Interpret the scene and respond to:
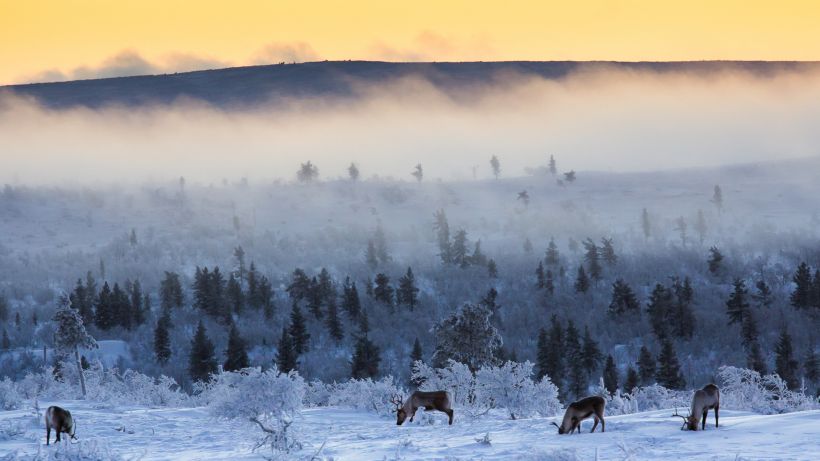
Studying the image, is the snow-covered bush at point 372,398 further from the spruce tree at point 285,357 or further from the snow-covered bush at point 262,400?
the spruce tree at point 285,357

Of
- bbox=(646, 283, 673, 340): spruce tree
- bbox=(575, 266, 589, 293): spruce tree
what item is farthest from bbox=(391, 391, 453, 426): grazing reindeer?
bbox=(575, 266, 589, 293): spruce tree

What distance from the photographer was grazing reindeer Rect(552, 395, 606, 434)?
2442cm

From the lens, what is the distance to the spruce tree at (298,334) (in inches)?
3620

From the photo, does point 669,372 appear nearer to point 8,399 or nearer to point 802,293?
point 802,293

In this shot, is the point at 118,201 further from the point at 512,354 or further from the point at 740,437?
the point at 740,437

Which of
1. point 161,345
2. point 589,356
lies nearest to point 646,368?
point 589,356

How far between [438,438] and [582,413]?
4.44 metres

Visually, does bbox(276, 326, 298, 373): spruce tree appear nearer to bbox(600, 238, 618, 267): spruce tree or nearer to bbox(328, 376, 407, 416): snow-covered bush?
bbox(328, 376, 407, 416): snow-covered bush

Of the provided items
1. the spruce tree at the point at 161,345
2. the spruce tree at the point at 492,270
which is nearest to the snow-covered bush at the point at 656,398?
the spruce tree at the point at 161,345

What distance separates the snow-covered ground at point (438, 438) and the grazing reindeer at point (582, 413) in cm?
38

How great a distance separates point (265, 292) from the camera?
105250mm

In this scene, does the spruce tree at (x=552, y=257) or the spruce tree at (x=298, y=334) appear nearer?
the spruce tree at (x=298, y=334)

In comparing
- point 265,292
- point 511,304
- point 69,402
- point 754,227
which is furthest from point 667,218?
point 69,402

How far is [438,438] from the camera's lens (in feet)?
85.4
